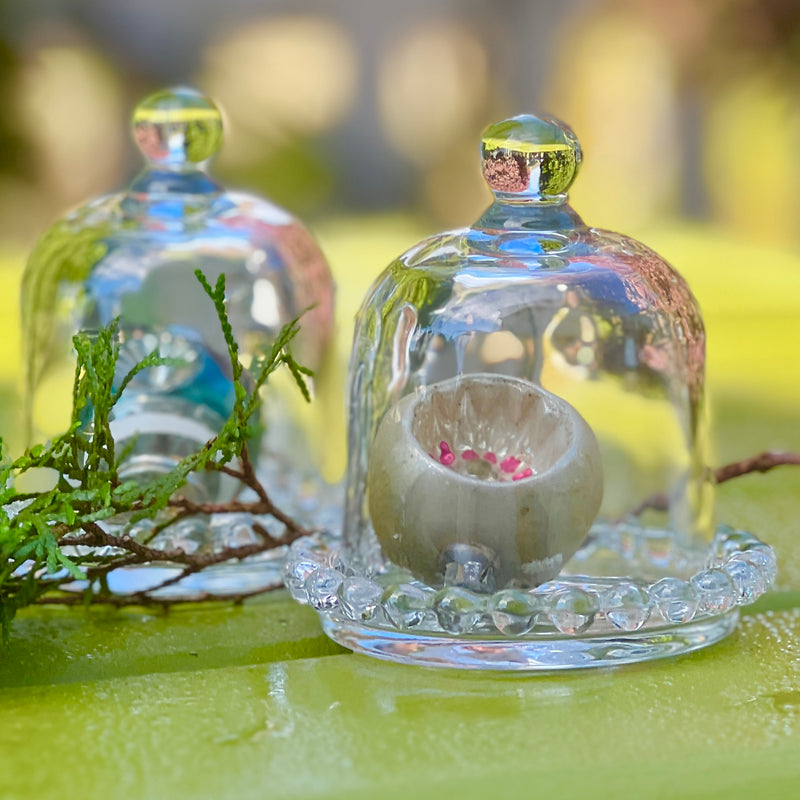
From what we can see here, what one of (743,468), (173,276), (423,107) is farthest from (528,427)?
(423,107)

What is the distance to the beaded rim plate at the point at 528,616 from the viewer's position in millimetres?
546

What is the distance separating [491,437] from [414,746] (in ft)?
0.48

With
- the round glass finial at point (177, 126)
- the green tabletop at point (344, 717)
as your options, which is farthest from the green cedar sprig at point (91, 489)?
the round glass finial at point (177, 126)

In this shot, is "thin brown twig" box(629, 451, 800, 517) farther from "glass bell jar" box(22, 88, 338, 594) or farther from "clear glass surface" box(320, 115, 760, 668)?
"glass bell jar" box(22, 88, 338, 594)

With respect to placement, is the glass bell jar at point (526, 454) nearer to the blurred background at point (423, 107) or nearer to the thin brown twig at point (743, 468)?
the thin brown twig at point (743, 468)

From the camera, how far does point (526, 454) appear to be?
1.92 ft

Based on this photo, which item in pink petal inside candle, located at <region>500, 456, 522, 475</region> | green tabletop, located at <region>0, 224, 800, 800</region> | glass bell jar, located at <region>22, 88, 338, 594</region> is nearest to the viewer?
green tabletop, located at <region>0, 224, 800, 800</region>

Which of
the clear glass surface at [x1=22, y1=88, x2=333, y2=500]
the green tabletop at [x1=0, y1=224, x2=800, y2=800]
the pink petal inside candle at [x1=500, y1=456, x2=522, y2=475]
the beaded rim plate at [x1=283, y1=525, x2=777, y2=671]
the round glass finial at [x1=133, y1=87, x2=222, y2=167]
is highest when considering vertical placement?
the round glass finial at [x1=133, y1=87, x2=222, y2=167]

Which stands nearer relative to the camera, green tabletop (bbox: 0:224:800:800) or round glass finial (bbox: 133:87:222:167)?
green tabletop (bbox: 0:224:800:800)

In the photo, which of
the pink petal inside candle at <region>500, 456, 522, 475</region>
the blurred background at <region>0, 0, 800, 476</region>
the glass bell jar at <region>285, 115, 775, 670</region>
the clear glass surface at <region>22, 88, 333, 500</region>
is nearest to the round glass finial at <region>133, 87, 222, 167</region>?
the clear glass surface at <region>22, 88, 333, 500</region>

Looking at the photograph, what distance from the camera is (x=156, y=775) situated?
0.47 meters

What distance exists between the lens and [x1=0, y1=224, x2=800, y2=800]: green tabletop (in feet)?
1.52

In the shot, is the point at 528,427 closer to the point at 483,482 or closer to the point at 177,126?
the point at 483,482

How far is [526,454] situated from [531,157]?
0.12 m
